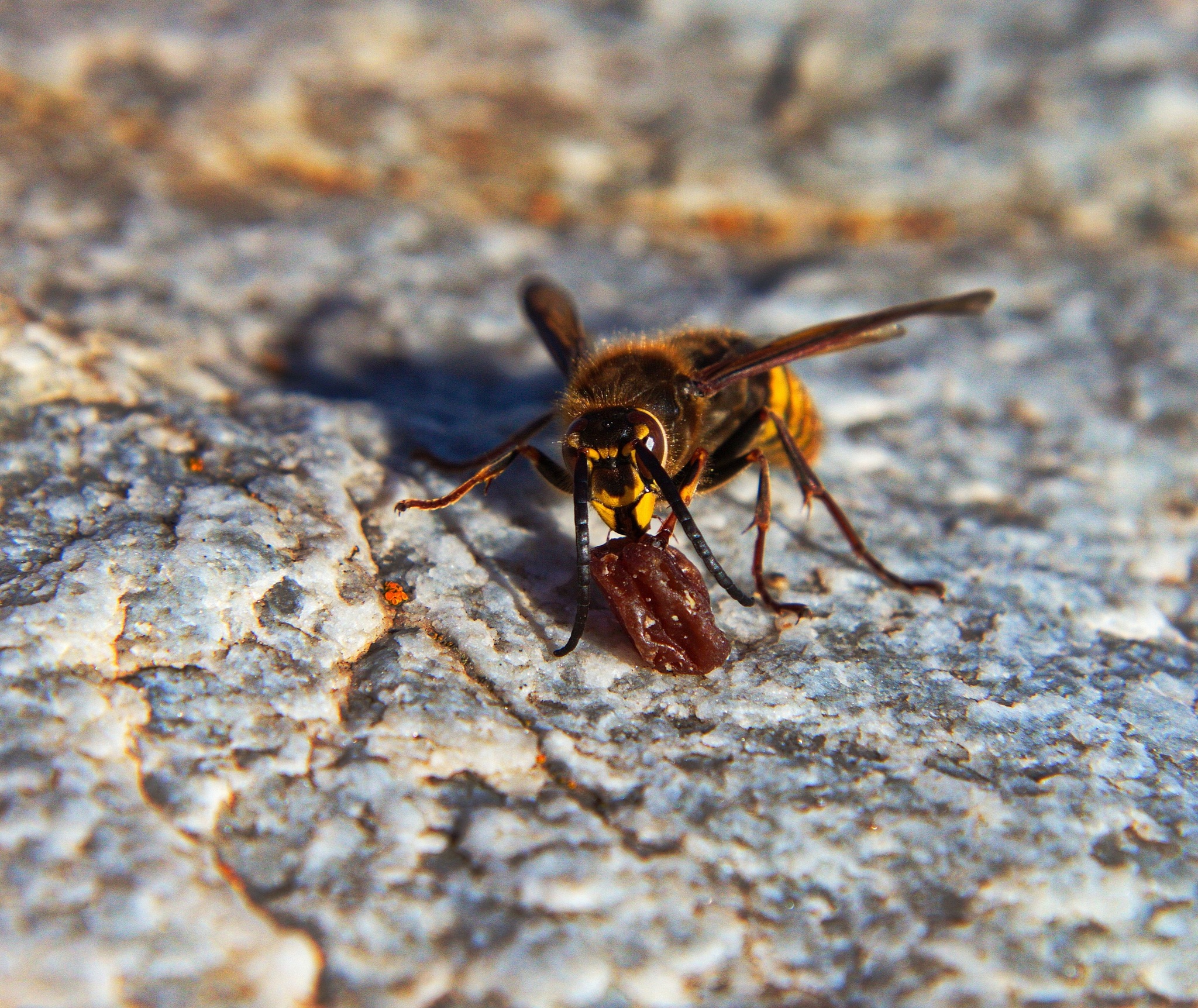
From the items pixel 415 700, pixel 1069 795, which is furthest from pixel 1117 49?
→ pixel 415 700

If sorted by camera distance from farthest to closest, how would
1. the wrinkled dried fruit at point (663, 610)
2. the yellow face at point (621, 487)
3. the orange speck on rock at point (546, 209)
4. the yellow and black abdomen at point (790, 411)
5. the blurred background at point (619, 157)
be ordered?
the orange speck on rock at point (546, 209) → the blurred background at point (619, 157) → the yellow and black abdomen at point (790, 411) → the yellow face at point (621, 487) → the wrinkled dried fruit at point (663, 610)

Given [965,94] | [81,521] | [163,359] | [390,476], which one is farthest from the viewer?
[965,94]

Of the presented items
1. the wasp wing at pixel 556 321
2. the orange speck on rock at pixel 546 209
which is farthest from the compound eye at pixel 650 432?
the orange speck on rock at pixel 546 209

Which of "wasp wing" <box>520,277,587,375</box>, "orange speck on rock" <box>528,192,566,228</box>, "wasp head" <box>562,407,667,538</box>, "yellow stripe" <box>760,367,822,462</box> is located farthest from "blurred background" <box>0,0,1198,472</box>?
"wasp head" <box>562,407,667,538</box>

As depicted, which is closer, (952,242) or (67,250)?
(67,250)

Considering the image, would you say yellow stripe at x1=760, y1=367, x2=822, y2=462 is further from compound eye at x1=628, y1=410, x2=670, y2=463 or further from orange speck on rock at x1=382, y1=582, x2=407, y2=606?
orange speck on rock at x1=382, y1=582, x2=407, y2=606

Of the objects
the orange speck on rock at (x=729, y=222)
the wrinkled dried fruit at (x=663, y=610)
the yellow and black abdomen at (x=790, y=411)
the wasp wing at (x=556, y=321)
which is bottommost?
the wrinkled dried fruit at (x=663, y=610)

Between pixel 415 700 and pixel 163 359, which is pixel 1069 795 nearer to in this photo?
pixel 415 700

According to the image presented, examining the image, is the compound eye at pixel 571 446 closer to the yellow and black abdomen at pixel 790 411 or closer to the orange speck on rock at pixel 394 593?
the orange speck on rock at pixel 394 593
